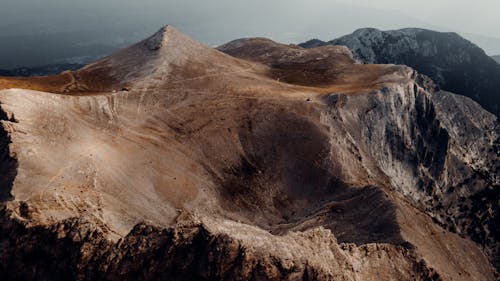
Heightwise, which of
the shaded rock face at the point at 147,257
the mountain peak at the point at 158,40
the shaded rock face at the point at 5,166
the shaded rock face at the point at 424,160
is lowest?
the shaded rock face at the point at 424,160

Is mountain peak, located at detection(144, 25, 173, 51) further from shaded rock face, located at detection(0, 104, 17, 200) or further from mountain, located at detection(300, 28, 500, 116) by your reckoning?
mountain, located at detection(300, 28, 500, 116)

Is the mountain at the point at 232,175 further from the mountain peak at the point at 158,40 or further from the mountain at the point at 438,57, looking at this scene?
the mountain at the point at 438,57

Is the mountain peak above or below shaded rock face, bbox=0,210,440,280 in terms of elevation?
above

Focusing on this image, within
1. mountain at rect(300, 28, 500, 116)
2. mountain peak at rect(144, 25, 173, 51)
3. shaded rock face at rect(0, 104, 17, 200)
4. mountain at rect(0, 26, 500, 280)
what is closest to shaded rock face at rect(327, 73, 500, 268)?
mountain at rect(0, 26, 500, 280)

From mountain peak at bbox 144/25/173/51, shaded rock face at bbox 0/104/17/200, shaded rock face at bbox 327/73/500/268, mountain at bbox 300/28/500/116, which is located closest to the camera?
shaded rock face at bbox 0/104/17/200

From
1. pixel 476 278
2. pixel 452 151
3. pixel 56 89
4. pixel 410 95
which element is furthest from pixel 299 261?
pixel 452 151

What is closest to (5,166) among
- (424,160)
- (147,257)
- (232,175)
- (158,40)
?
(147,257)

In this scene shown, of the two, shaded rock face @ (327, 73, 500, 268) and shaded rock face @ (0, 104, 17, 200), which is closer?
shaded rock face @ (0, 104, 17, 200)

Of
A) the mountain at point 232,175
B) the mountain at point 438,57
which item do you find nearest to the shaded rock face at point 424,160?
the mountain at point 232,175
